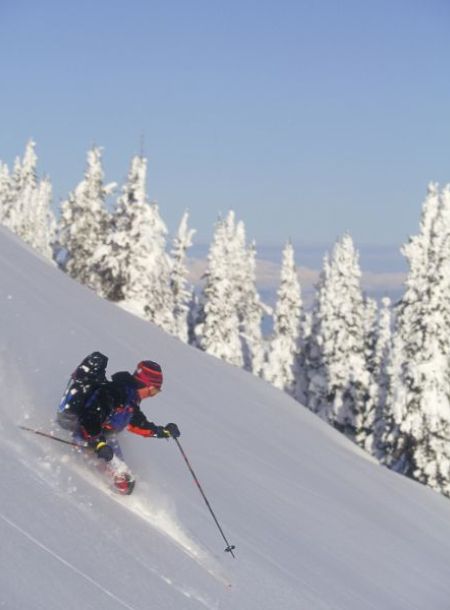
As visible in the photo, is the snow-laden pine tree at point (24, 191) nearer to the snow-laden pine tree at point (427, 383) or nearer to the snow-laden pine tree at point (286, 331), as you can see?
the snow-laden pine tree at point (286, 331)

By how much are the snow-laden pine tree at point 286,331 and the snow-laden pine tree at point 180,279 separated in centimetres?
767

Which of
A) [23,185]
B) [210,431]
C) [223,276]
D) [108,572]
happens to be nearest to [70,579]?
[108,572]

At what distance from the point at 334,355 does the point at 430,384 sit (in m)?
13.0

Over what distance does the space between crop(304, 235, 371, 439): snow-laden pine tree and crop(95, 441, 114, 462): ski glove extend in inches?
1502

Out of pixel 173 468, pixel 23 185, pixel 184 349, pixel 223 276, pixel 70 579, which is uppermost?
pixel 23 185

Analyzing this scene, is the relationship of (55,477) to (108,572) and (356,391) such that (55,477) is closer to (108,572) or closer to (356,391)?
(108,572)

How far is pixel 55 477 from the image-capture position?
265 inches

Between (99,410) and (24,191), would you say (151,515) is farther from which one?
(24,191)

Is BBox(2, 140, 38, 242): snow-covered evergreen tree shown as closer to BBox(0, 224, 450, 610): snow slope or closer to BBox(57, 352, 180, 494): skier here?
BBox(0, 224, 450, 610): snow slope

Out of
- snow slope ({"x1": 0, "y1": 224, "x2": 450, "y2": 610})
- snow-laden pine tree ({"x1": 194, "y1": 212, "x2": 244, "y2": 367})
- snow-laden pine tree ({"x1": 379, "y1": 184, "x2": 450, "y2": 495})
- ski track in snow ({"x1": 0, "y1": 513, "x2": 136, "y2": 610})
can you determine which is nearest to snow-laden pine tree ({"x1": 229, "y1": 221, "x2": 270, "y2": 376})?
snow-laden pine tree ({"x1": 194, "y1": 212, "x2": 244, "y2": 367})

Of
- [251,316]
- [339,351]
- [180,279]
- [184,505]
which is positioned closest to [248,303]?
[251,316]

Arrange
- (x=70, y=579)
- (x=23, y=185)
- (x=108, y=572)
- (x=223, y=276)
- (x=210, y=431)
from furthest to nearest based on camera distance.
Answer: (x=23, y=185)
(x=223, y=276)
(x=210, y=431)
(x=108, y=572)
(x=70, y=579)

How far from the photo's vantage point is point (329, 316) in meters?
47.0

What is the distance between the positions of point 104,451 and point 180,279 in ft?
183
